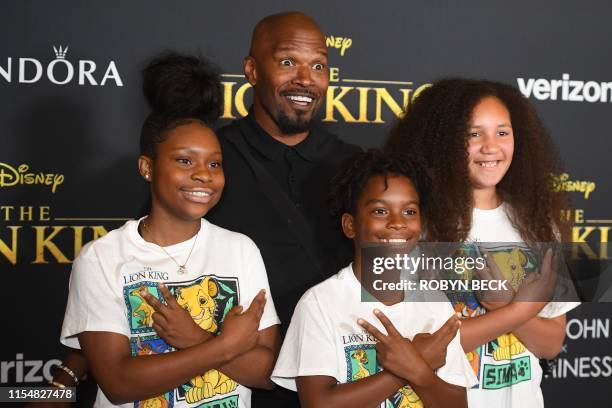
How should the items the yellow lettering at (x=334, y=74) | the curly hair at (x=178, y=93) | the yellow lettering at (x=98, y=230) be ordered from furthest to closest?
the yellow lettering at (x=334, y=74) → the yellow lettering at (x=98, y=230) → the curly hair at (x=178, y=93)

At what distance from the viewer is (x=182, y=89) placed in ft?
6.60

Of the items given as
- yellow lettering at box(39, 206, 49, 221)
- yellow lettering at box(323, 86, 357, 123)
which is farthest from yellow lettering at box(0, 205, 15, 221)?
yellow lettering at box(323, 86, 357, 123)

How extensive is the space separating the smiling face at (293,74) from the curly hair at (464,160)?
0.29 m

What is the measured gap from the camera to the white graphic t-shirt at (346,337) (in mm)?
1775

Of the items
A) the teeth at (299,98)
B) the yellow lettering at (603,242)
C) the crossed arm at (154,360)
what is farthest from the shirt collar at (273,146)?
the yellow lettering at (603,242)

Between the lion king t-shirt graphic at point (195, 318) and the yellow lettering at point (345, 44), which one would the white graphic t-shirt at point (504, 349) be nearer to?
the lion king t-shirt graphic at point (195, 318)

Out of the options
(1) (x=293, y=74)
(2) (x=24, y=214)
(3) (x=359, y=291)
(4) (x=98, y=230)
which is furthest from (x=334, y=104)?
(3) (x=359, y=291)

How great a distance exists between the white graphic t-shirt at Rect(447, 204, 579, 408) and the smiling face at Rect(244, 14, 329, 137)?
597 mm

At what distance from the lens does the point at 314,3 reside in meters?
3.13

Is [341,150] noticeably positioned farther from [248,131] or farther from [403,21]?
[403,21]

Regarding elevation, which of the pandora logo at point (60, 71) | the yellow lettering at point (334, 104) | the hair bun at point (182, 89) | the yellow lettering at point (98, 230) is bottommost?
Result: the yellow lettering at point (98, 230)

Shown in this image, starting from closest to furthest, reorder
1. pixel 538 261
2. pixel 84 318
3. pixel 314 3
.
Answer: pixel 84 318 → pixel 538 261 → pixel 314 3

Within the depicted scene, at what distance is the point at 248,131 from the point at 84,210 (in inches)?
39.6

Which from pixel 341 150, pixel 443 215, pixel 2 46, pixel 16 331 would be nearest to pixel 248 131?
pixel 341 150
